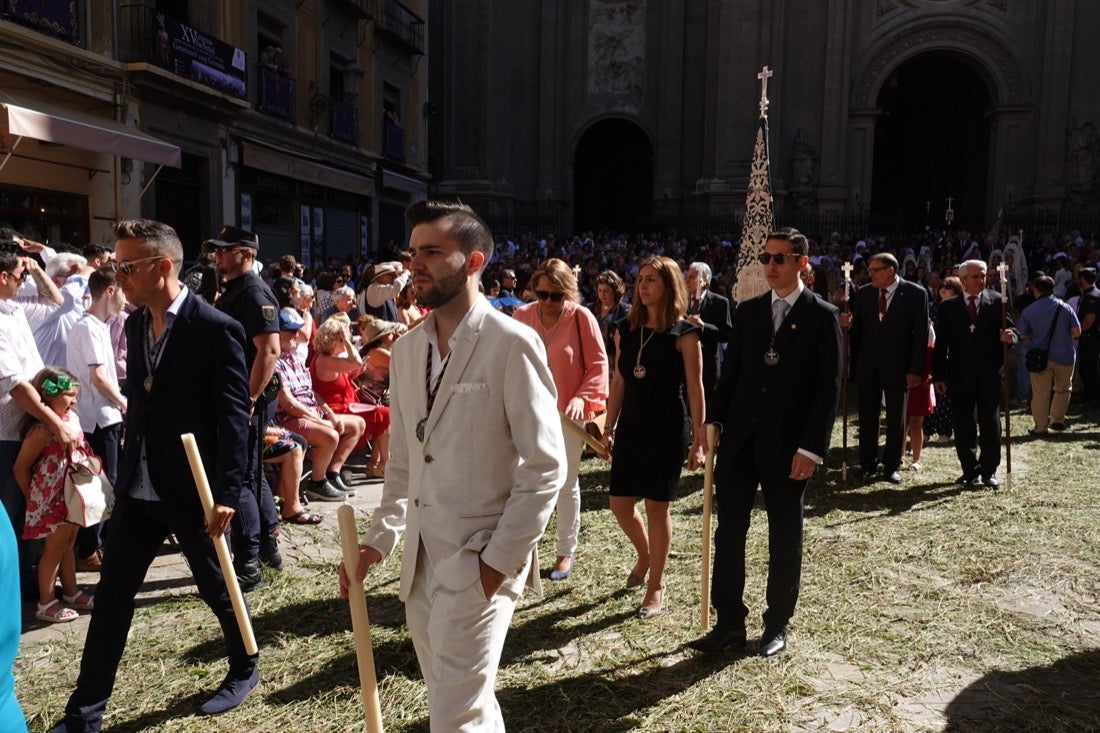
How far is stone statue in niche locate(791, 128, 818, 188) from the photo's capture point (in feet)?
88.9

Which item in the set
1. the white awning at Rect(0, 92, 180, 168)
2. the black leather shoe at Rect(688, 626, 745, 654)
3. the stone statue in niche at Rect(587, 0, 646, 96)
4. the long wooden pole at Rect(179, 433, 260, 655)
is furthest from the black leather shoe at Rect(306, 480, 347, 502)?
the stone statue in niche at Rect(587, 0, 646, 96)

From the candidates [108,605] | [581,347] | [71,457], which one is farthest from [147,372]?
[581,347]

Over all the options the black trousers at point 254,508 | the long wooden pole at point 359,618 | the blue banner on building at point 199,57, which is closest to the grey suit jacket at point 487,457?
the long wooden pole at point 359,618

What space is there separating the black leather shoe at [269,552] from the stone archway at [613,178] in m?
28.0

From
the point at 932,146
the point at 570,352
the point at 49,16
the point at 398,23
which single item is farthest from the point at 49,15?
the point at 932,146

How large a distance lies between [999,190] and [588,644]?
28673 millimetres

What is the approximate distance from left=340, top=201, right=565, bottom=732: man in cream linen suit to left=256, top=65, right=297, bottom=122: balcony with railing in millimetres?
18734

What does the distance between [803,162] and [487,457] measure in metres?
27.1

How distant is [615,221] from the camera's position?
3375 cm

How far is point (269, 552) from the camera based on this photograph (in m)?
5.52

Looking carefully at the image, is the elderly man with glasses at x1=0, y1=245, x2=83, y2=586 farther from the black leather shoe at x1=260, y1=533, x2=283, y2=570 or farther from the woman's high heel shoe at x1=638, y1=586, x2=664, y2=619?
the woman's high heel shoe at x1=638, y1=586, x2=664, y2=619

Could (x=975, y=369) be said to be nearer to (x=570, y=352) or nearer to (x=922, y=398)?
(x=922, y=398)

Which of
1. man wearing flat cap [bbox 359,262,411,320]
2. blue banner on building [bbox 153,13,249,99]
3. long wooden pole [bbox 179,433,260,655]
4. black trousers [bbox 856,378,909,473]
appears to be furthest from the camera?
blue banner on building [bbox 153,13,249,99]

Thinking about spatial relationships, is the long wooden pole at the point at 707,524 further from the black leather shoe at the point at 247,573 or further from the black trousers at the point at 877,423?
the black trousers at the point at 877,423
